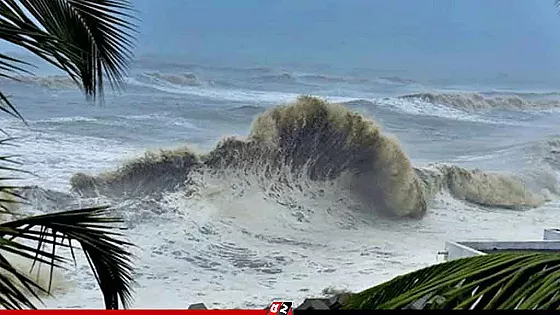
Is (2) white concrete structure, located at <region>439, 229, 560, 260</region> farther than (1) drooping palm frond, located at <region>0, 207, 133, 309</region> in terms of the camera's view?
Yes

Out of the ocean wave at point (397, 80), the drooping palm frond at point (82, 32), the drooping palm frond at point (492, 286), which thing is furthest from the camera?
the ocean wave at point (397, 80)

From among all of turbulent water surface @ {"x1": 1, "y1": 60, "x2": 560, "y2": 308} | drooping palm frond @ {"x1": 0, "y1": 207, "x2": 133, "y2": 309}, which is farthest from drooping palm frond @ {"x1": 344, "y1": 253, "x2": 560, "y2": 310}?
turbulent water surface @ {"x1": 1, "y1": 60, "x2": 560, "y2": 308}

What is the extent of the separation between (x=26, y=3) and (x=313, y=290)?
1851mm

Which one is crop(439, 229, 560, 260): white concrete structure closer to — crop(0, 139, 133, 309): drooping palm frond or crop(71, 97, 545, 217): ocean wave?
crop(71, 97, 545, 217): ocean wave

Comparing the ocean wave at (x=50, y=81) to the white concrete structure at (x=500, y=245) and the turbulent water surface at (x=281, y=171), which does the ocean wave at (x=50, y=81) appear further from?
the white concrete structure at (x=500, y=245)

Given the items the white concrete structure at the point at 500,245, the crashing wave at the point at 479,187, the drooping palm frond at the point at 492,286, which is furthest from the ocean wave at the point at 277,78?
the drooping palm frond at the point at 492,286

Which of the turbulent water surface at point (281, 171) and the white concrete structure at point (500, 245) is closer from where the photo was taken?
the white concrete structure at point (500, 245)

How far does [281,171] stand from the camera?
8.73 feet

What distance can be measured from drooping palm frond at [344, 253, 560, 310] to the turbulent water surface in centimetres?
207

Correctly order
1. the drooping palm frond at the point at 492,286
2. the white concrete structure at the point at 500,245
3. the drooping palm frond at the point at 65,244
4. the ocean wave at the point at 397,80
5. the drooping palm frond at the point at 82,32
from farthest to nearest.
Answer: the ocean wave at the point at 397,80 < the white concrete structure at the point at 500,245 < the drooping palm frond at the point at 82,32 < the drooping palm frond at the point at 65,244 < the drooping palm frond at the point at 492,286

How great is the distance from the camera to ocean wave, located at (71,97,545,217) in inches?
103

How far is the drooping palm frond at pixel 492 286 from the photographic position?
0.38 metres

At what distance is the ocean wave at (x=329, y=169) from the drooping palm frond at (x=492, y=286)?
2.16m

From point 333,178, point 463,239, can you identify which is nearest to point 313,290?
point 333,178
